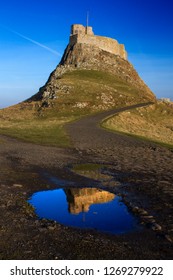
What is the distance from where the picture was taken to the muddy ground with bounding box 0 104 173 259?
794 centimetres

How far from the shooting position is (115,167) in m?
19.2

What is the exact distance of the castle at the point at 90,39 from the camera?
119 meters

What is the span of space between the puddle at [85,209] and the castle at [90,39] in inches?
4395

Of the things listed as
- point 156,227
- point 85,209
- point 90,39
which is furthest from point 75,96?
point 156,227

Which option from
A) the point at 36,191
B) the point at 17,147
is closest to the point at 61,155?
the point at 17,147

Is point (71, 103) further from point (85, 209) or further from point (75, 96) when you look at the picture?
point (85, 209)

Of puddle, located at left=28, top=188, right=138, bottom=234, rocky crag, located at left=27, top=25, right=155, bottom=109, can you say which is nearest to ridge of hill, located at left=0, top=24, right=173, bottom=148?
rocky crag, located at left=27, top=25, right=155, bottom=109

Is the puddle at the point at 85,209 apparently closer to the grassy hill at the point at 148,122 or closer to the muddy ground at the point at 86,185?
the muddy ground at the point at 86,185

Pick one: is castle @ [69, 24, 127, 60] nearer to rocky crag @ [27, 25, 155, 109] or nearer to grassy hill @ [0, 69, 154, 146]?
rocky crag @ [27, 25, 155, 109]

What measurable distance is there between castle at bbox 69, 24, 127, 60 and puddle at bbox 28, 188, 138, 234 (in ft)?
366

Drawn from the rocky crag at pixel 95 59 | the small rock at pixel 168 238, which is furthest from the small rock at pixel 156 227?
the rocky crag at pixel 95 59

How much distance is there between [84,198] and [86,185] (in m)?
2.07

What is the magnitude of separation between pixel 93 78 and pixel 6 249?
90188mm

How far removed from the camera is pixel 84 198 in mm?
12672
